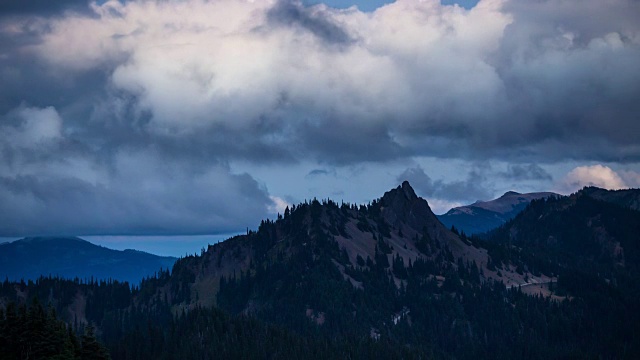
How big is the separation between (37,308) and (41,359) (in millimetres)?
14131

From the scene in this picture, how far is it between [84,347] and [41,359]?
403 inches

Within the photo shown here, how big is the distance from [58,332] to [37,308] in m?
9.43

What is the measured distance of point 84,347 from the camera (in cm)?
14812

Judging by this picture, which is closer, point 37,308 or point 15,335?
point 15,335

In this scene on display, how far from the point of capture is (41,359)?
139 meters

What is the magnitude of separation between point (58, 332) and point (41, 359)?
6335mm

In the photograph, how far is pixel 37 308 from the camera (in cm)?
15038

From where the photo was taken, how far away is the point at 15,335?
141 metres

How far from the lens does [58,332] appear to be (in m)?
144

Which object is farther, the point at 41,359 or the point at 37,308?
the point at 37,308

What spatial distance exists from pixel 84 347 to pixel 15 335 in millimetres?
12937
